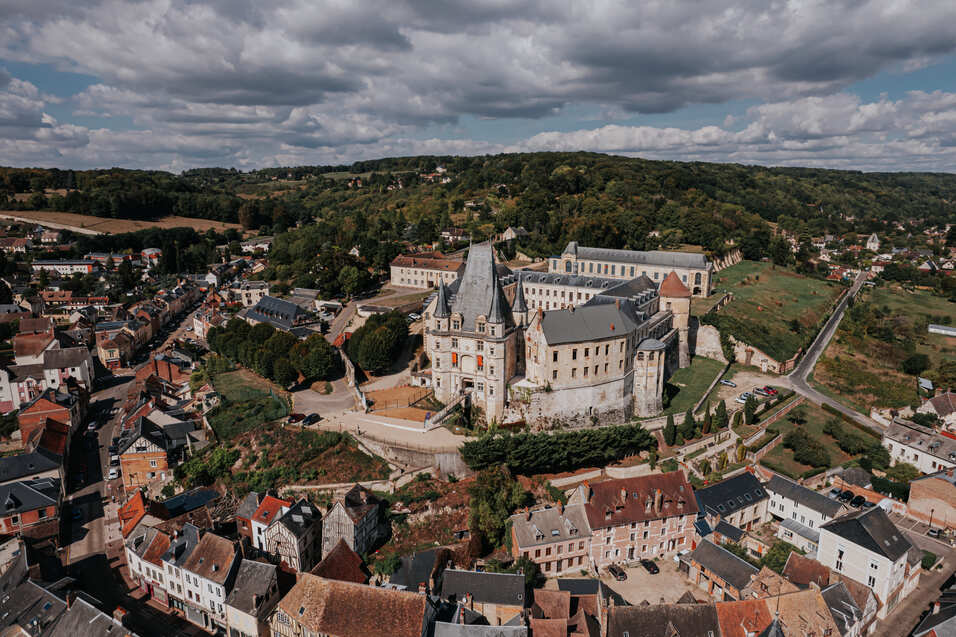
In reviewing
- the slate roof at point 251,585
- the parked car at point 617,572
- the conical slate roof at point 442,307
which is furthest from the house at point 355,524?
the conical slate roof at point 442,307

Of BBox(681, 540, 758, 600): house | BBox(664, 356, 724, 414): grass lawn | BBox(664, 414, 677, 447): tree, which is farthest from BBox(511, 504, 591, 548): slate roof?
BBox(664, 356, 724, 414): grass lawn

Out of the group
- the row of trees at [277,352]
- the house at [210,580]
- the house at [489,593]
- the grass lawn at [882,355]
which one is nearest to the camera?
the house at [489,593]

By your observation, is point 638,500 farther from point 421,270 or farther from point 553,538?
point 421,270

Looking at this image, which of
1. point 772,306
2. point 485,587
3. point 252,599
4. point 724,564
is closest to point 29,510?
point 252,599

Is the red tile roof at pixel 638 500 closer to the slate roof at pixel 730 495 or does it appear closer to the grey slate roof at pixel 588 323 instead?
the slate roof at pixel 730 495

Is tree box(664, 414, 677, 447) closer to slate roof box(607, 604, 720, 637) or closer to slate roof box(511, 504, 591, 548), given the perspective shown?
slate roof box(511, 504, 591, 548)

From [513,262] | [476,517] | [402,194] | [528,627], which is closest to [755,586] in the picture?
[528,627]
